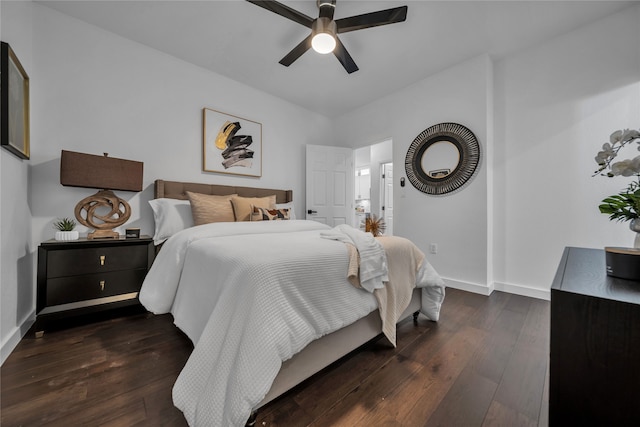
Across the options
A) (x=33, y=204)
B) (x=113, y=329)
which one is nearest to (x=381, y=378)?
(x=113, y=329)

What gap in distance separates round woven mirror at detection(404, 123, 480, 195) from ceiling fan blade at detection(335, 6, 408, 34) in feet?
5.43

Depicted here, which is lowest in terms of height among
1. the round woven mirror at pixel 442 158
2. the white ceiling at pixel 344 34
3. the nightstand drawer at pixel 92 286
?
the nightstand drawer at pixel 92 286

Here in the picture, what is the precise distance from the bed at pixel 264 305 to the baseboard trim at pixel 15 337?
27.2 inches

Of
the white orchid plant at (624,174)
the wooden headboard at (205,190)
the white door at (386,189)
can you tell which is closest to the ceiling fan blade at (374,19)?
the white orchid plant at (624,174)

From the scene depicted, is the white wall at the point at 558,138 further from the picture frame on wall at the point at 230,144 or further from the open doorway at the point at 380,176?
the picture frame on wall at the point at 230,144

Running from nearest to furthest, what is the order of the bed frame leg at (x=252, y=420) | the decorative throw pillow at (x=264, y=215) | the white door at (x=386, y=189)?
the bed frame leg at (x=252, y=420) < the decorative throw pillow at (x=264, y=215) < the white door at (x=386, y=189)

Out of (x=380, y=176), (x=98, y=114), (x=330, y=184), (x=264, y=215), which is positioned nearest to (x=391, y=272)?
(x=264, y=215)

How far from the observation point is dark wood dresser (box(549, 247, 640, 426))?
59cm

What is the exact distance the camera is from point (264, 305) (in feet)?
3.28

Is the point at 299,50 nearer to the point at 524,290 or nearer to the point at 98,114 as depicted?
the point at 98,114

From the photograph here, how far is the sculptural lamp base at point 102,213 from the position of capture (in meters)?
2.12

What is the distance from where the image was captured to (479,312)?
89.7 inches

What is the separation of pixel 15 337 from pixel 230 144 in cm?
256

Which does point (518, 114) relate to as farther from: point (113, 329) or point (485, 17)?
point (113, 329)
